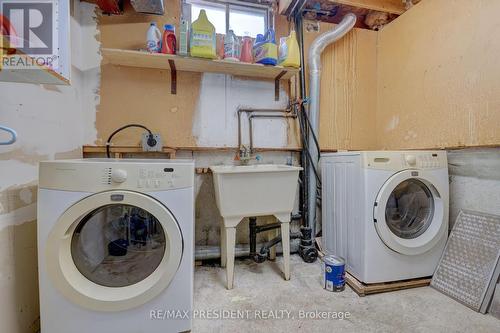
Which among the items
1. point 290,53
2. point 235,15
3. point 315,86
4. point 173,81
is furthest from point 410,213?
A: point 235,15

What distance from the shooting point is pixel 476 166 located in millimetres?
1480

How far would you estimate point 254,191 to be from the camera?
146 cm

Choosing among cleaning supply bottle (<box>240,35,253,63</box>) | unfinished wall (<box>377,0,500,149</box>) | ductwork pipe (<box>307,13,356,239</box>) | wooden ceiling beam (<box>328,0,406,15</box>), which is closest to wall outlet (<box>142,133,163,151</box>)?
cleaning supply bottle (<box>240,35,253,63</box>)

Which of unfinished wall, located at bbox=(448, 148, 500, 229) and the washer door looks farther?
unfinished wall, located at bbox=(448, 148, 500, 229)

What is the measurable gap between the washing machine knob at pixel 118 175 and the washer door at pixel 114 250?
6 centimetres

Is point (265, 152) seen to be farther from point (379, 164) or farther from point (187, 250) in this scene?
point (187, 250)

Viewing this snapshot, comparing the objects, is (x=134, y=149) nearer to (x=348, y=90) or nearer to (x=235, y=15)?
(x=235, y=15)

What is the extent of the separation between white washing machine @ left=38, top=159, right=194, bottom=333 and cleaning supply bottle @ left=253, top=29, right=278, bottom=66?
3.62ft

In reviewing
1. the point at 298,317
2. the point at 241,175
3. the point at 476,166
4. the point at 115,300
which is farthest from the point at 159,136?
the point at 476,166

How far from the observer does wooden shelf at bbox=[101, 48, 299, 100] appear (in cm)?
160

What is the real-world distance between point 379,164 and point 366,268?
0.64 m

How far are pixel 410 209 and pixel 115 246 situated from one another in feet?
6.02

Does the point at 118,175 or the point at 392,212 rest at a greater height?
the point at 118,175

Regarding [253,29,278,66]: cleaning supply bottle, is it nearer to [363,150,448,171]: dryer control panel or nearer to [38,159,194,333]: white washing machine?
[363,150,448,171]: dryer control panel
